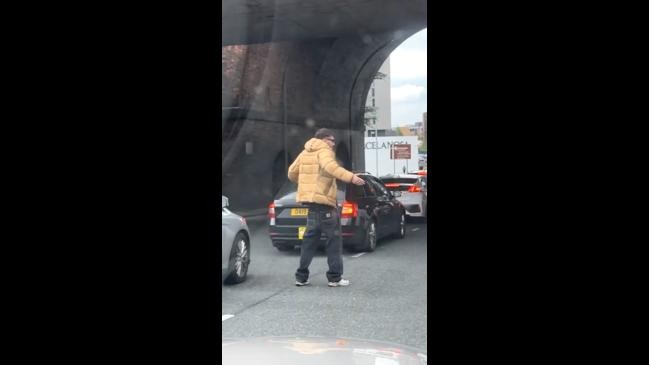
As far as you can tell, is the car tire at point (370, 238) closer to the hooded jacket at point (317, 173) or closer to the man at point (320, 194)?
the man at point (320, 194)

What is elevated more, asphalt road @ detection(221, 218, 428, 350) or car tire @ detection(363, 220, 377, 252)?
car tire @ detection(363, 220, 377, 252)

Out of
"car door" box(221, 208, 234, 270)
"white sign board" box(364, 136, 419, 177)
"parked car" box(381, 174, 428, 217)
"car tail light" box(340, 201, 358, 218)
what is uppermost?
"white sign board" box(364, 136, 419, 177)

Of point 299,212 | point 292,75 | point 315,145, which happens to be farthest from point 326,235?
point 292,75

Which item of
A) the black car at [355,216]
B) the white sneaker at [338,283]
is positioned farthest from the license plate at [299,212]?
the white sneaker at [338,283]

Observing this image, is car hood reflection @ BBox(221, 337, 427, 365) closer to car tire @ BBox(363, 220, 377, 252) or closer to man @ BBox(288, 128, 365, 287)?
man @ BBox(288, 128, 365, 287)

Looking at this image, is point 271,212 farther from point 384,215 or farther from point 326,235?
point 384,215

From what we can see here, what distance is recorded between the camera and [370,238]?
519cm

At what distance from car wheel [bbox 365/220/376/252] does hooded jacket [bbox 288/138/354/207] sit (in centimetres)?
125

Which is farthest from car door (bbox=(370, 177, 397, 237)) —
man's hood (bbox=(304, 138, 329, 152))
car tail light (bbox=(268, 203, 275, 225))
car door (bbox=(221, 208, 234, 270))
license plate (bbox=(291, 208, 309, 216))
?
car door (bbox=(221, 208, 234, 270))

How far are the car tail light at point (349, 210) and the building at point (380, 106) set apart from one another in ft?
2.76

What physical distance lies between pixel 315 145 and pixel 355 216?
1099mm

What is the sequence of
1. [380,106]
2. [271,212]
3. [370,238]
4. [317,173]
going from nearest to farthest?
1. [380,106]
2. [317,173]
3. [271,212]
4. [370,238]

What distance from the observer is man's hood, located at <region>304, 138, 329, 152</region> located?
357cm
